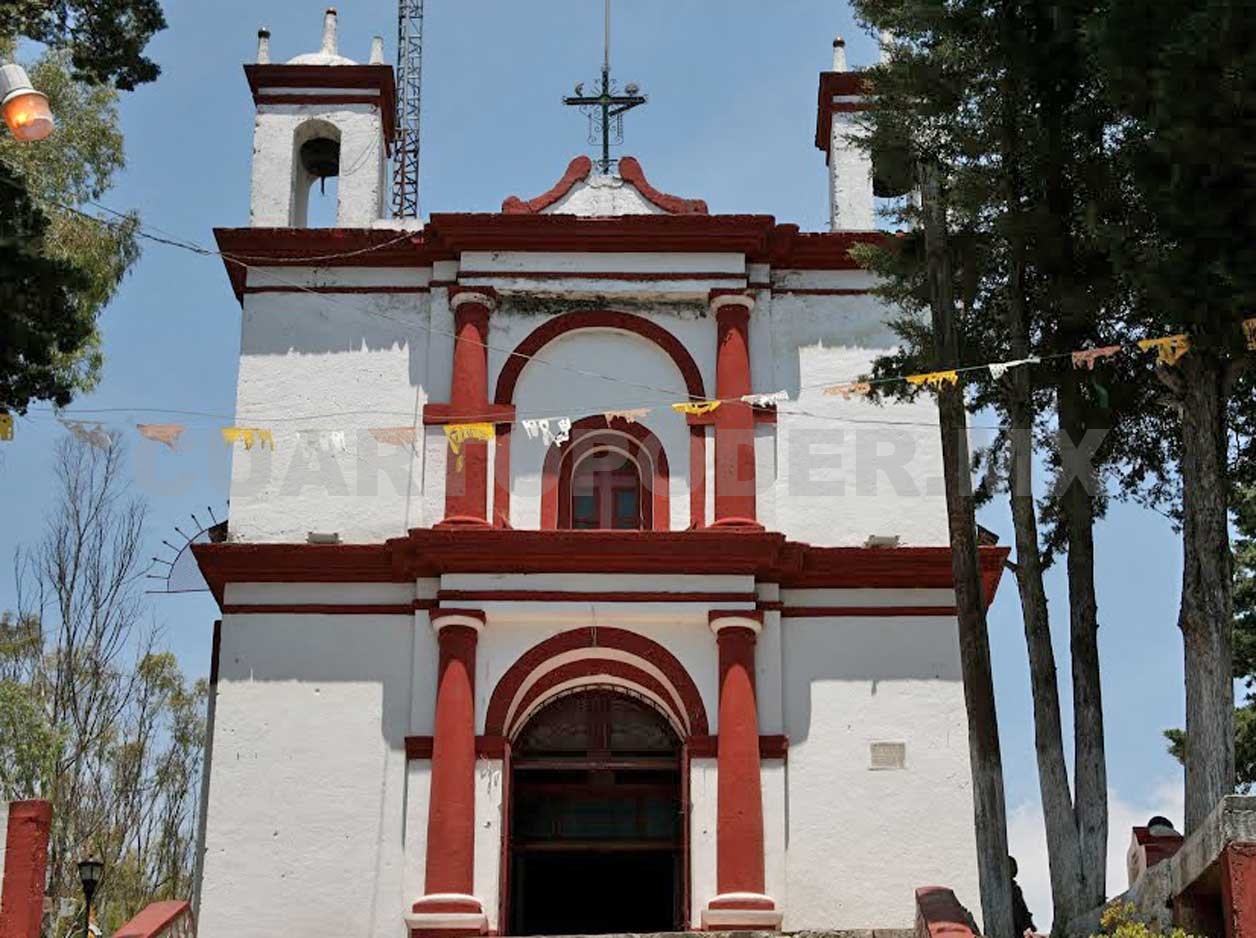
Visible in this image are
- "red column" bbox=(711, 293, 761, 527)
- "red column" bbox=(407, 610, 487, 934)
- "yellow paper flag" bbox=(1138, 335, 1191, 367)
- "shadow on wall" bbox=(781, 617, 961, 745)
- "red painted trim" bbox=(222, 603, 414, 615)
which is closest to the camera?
"yellow paper flag" bbox=(1138, 335, 1191, 367)

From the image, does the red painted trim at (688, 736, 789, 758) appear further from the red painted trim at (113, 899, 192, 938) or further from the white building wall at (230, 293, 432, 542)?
the red painted trim at (113, 899, 192, 938)

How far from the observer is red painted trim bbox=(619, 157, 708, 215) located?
24000mm

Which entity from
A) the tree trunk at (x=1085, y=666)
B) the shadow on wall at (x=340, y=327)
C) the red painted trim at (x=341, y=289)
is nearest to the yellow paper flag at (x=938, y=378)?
the tree trunk at (x=1085, y=666)

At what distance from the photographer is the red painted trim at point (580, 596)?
874 inches

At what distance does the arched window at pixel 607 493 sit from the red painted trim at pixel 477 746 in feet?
9.29

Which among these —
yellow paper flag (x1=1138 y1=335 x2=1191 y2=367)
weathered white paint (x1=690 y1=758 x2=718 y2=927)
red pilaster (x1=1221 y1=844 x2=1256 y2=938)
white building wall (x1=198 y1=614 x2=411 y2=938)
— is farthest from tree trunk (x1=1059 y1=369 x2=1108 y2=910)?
white building wall (x1=198 y1=614 x2=411 y2=938)

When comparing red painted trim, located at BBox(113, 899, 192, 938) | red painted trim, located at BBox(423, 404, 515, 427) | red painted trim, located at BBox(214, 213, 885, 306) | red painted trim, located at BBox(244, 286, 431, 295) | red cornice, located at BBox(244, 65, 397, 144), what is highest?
red cornice, located at BBox(244, 65, 397, 144)

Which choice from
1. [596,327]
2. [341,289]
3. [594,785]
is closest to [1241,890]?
[594,785]

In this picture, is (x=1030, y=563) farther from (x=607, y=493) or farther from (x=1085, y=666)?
(x=607, y=493)

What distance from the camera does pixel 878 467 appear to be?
23375 millimetres

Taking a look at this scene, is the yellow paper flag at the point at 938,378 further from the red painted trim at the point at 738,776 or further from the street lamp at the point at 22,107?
the street lamp at the point at 22,107

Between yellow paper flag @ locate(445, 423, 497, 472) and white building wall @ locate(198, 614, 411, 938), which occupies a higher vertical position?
yellow paper flag @ locate(445, 423, 497, 472)

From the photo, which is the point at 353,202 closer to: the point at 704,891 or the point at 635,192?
the point at 635,192

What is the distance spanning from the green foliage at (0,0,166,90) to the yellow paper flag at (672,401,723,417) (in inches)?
257
